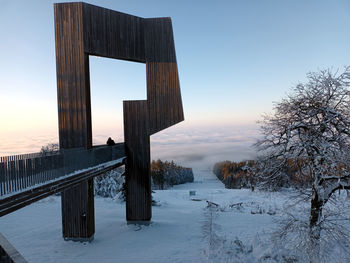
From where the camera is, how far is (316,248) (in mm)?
8836

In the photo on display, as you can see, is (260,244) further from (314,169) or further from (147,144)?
(147,144)

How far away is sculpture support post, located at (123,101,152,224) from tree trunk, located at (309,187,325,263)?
841 cm

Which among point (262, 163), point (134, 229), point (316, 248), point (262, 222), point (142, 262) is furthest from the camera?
point (262, 222)

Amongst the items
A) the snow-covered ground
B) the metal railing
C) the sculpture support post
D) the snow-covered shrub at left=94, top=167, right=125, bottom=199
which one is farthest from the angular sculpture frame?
the snow-covered shrub at left=94, top=167, right=125, bottom=199

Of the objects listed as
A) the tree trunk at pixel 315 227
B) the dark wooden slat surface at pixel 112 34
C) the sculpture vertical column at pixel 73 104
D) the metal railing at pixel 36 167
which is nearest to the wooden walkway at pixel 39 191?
the metal railing at pixel 36 167

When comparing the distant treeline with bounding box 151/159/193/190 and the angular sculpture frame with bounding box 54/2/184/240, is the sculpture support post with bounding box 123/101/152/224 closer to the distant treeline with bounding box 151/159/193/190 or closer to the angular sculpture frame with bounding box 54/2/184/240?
the angular sculpture frame with bounding box 54/2/184/240

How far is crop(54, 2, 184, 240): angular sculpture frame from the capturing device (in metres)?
11.9

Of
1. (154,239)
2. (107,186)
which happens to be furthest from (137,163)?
(107,186)

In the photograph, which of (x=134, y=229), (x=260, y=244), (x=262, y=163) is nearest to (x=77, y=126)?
(x=134, y=229)

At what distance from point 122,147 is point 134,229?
4.80m

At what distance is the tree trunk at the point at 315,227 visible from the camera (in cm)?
879

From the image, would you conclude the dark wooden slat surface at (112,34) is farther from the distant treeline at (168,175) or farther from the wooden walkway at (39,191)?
the distant treeline at (168,175)

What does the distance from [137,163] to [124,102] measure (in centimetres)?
380

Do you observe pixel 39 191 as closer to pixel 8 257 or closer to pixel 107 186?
pixel 8 257
